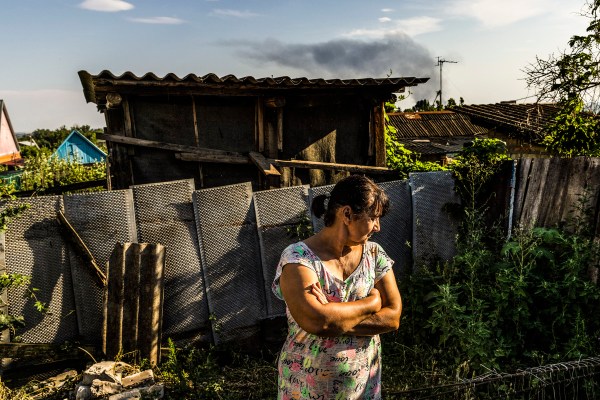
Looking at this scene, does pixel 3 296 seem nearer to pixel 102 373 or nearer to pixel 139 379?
pixel 102 373

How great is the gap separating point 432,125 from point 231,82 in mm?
22156

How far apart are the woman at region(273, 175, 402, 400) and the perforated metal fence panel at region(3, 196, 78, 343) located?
10.4 ft

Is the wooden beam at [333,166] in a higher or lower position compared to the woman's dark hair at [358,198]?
lower

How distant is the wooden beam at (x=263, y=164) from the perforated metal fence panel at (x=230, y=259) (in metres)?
1.78

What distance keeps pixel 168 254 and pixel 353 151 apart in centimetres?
422

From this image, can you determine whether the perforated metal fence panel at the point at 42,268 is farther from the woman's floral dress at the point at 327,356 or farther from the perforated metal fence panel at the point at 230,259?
the woman's floral dress at the point at 327,356

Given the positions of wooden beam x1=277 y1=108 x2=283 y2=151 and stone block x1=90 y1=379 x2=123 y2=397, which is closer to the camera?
stone block x1=90 y1=379 x2=123 y2=397

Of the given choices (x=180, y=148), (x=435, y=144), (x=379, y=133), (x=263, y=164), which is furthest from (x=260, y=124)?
(x=435, y=144)

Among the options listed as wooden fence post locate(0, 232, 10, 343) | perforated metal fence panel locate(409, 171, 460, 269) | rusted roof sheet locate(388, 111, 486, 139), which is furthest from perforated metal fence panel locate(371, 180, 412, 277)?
rusted roof sheet locate(388, 111, 486, 139)

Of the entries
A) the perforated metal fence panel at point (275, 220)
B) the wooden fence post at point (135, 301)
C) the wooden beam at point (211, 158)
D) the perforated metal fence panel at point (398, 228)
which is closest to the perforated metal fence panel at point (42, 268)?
the wooden fence post at point (135, 301)

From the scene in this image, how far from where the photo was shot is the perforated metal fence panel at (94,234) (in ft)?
15.6

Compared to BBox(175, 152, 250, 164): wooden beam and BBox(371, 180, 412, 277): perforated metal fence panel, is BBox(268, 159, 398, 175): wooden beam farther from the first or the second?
BBox(371, 180, 412, 277): perforated metal fence panel

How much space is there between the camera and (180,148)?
7.08m

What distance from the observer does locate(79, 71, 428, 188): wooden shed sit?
691 cm
